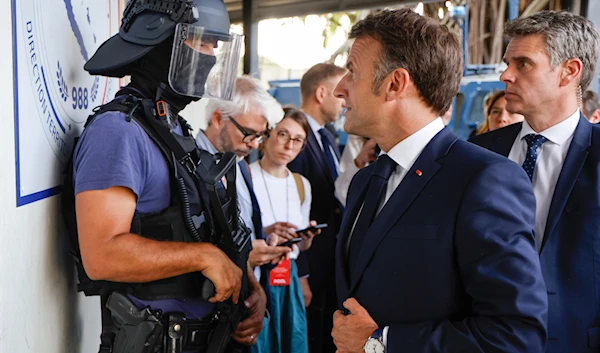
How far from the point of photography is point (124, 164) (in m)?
1.73

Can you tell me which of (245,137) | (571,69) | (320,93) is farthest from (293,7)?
(571,69)

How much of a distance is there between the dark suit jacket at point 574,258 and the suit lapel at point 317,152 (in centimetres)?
227

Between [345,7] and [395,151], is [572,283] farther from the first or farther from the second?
[345,7]

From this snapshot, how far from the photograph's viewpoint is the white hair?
117 inches

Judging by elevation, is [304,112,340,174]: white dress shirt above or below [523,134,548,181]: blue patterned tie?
below

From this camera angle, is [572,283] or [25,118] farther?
[572,283]

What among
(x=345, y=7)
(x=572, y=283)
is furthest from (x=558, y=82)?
(x=345, y=7)

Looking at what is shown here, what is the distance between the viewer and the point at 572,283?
1890 millimetres

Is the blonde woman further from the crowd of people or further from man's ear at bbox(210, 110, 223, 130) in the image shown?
the crowd of people

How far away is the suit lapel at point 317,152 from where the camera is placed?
4105mm

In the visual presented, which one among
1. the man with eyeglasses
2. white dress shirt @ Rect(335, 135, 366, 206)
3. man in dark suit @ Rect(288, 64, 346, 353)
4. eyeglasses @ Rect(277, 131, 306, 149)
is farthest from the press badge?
eyeglasses @ Rect(277, 131, 306, 149)

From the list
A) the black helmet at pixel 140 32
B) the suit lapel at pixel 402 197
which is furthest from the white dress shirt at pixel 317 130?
the suit lapel at pixel 402 197

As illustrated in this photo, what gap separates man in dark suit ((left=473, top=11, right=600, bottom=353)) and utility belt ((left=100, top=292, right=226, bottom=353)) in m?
1.18

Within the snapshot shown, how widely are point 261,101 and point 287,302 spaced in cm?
114
